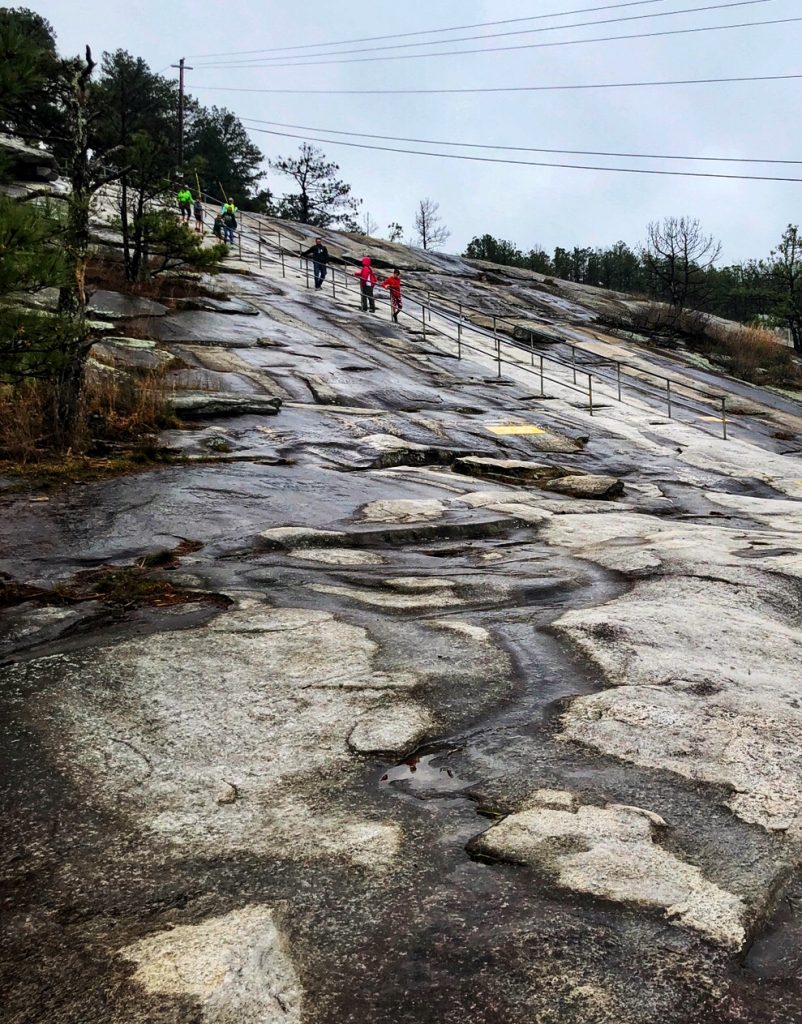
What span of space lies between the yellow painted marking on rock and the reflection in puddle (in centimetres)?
1148

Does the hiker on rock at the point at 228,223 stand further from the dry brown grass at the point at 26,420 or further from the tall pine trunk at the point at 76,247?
the dry brown grass at the point at 26,420

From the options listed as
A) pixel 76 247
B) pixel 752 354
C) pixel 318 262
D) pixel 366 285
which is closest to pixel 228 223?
pixel 318 262

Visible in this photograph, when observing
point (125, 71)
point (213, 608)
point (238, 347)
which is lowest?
point (213, 608)

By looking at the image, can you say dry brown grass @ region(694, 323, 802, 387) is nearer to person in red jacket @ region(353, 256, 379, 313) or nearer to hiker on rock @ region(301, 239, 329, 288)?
person in red jacket @ region(353, 256, 379, 313)

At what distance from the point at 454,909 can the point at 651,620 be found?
9.28 feet

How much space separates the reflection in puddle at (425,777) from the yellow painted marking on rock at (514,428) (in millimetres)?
11484

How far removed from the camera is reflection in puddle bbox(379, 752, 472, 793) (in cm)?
292

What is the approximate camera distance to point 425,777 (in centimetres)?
300

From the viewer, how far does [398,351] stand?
20750 millimetres

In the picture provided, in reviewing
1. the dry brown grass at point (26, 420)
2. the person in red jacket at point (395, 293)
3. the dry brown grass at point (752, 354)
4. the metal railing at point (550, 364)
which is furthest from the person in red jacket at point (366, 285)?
the dry brown grass at point (26, 420)

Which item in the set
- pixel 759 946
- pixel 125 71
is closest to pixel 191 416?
pixel 759 946

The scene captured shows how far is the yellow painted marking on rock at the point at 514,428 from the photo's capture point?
14.5 m

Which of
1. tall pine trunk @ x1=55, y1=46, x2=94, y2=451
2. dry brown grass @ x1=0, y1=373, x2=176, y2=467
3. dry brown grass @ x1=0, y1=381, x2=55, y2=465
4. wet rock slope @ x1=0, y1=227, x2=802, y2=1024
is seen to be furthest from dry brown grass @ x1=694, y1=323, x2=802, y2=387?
dry brown grass @ x1=0, y1=381, x2=55, y2=465

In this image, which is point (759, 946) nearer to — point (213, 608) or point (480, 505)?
point (213, 608)
